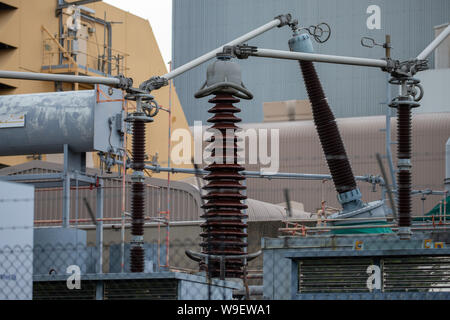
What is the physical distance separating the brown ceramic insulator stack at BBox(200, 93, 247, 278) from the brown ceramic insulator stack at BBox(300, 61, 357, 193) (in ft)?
11.6

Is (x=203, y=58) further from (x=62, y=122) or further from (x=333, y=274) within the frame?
(x=333, y=274)

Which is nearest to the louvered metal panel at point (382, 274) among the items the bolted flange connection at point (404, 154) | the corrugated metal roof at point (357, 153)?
the bolted flange connection at point (404, 154)

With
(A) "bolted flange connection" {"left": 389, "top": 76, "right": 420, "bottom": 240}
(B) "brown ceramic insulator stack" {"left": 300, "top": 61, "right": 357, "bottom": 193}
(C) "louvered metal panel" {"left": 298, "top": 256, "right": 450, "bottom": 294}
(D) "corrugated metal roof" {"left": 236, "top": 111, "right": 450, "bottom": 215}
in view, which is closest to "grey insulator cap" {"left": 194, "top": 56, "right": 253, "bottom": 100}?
(A) "bolted flange connection" {"left": 389, "top": 76, "right": 420, "bottom": 240}

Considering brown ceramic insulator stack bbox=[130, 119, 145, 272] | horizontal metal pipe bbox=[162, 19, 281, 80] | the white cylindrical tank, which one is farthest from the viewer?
the white cylindrical tank

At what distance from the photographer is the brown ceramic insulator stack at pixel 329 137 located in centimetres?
2138

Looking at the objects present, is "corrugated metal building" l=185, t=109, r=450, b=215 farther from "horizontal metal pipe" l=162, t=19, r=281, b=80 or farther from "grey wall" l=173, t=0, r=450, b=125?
"horizontal metal pipe" l=162, t=19, r=281, b=80

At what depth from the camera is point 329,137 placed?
22.0 metres

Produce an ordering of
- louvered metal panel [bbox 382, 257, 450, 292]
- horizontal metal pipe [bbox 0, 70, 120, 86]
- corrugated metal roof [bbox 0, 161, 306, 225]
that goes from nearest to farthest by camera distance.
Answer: louvered metal panel [bbox 382, 257, 450, 292] < horizontal metal pipe [bbox 0, 70, 120, 86] < corrugated metal roof [bbox 0, 161, 306, 225]

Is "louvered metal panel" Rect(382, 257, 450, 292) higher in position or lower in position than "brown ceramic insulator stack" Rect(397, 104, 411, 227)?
lower

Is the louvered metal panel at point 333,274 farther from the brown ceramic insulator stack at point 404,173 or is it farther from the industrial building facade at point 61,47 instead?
the industrial building facade at point 61,47

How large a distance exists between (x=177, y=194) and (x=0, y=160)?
35.6 feet

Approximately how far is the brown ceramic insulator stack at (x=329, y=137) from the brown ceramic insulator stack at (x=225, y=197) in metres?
3.54

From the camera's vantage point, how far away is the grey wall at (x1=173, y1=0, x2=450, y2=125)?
53562 millimetres

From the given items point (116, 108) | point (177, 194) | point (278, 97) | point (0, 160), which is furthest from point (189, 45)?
point (116, 108)
